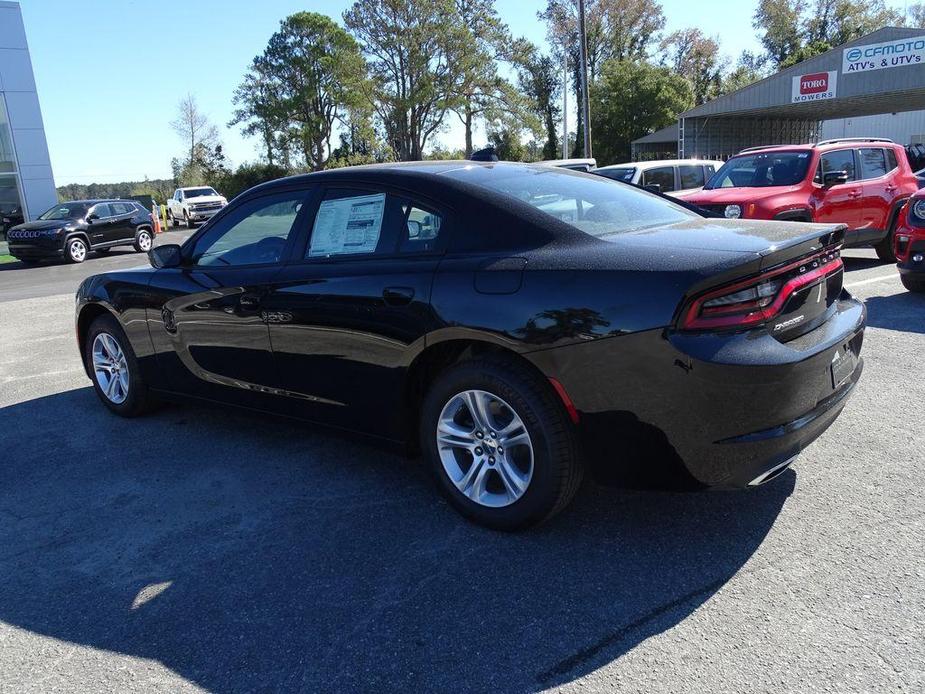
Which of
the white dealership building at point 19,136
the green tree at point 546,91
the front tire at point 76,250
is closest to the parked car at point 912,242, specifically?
the front tire at point 76,250

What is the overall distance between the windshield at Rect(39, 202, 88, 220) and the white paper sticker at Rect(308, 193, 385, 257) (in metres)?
18.7

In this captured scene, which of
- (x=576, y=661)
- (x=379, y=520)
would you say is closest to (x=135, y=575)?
(x=379, y=520)

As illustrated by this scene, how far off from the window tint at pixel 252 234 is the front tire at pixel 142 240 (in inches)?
738

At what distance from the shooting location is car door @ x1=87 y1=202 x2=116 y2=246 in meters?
19.8

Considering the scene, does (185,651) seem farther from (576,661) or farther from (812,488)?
(812,488)

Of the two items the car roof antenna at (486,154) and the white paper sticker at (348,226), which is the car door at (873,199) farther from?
the white paper sticker at (348,226)

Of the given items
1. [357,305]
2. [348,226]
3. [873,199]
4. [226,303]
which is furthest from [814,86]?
[357,305]

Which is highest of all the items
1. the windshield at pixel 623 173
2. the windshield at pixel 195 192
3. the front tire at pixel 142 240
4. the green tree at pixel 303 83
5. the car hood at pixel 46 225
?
the green tree at pixel 303 83

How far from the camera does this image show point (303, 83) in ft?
175

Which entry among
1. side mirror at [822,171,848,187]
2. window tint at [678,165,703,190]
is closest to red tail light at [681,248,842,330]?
side mirror at [822,171,848,187]

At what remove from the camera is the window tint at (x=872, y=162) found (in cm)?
1056

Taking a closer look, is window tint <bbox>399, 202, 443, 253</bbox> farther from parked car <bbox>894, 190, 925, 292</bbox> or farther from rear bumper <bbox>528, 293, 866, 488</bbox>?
parked car <bbox>894, 190, 925, 292</bbox>

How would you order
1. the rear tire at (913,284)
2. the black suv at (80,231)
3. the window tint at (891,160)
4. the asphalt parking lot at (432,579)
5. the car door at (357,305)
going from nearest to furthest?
the asphalt parking lot at (432,579) < the car door at (357,305) < the rear tire at (913,284) < the window tint at (891,160) < the black suv at (80,231)

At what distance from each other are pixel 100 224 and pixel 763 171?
17.1 meters
